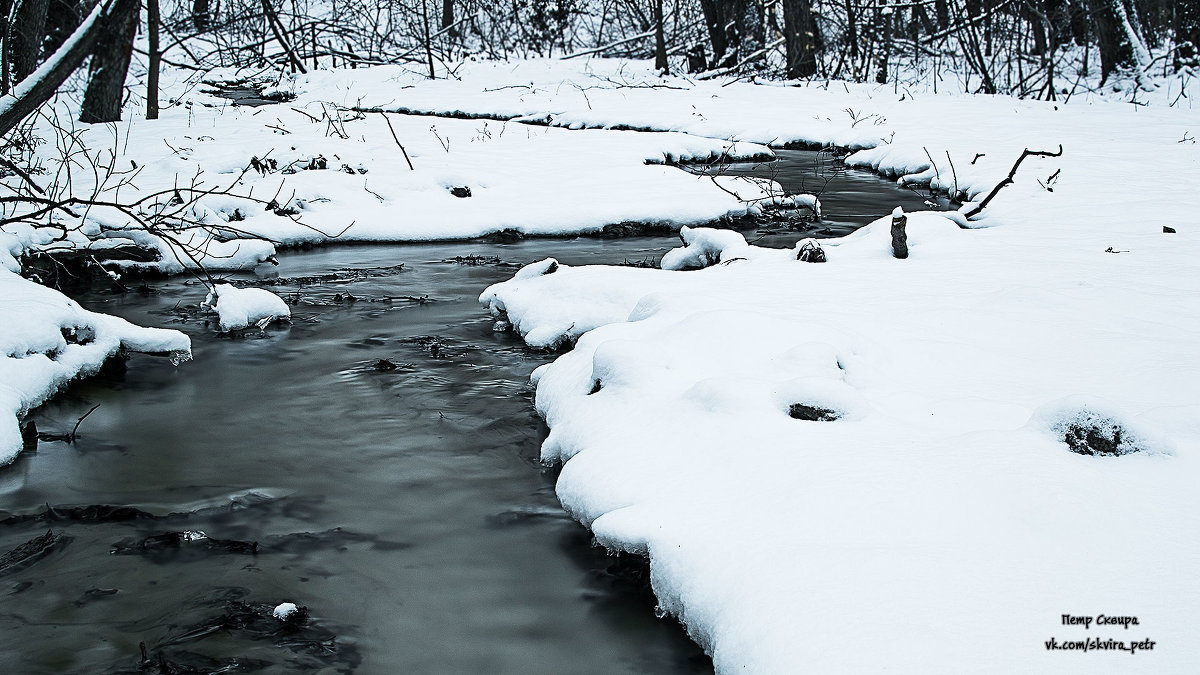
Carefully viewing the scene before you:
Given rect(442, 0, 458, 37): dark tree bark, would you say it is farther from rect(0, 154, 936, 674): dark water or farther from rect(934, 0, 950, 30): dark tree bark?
rect(0, 154, 936, 674): dark water

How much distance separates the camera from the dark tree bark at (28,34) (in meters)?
8.27

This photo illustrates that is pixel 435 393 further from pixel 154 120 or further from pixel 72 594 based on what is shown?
pixel 154 120

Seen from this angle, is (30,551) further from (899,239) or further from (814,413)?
(899,239)

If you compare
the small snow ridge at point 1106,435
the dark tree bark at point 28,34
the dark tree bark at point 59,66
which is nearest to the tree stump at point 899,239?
the small snow ridge at point 1106,435

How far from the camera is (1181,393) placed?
324 cm

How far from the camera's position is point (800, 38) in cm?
1827

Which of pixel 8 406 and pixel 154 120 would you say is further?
pixel 154 120

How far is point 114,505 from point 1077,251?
5.14 m

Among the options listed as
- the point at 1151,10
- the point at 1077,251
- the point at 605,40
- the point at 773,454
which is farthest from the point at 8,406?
the point at 605,40

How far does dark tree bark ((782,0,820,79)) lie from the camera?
17.9m

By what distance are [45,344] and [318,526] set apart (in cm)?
201

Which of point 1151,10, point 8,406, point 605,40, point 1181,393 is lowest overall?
point 1181,393

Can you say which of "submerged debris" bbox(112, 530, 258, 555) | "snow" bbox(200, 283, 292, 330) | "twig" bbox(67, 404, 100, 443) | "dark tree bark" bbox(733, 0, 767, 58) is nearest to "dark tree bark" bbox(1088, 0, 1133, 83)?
"dark tree bark" bbox(733, 0, 767, 58)

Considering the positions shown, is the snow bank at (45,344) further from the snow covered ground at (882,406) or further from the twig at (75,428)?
the twig at (75,428)
